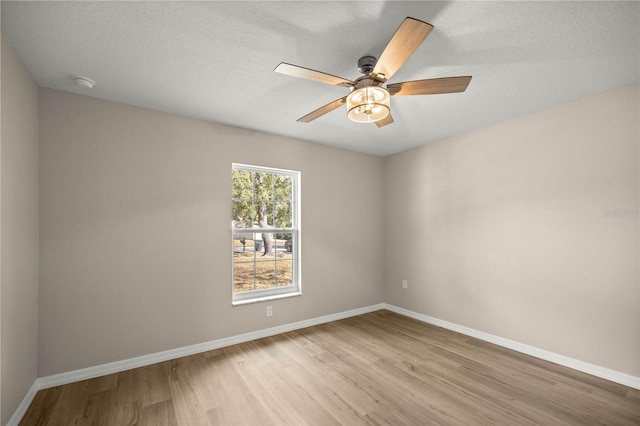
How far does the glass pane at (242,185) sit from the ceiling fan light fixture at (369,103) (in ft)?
6.60

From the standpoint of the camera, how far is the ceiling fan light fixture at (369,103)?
1.91 m

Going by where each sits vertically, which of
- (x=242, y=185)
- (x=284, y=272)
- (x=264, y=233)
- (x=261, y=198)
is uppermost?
(x=242, y=185)

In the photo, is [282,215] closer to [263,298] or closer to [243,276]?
[243,276]

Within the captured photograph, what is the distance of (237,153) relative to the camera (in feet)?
11.6

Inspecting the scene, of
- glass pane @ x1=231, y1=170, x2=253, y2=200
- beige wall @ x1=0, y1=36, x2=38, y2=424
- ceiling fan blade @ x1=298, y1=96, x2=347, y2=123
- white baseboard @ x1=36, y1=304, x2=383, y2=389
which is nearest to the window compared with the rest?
glass pane @ x1=231, y1=170, x2=253, y2=200

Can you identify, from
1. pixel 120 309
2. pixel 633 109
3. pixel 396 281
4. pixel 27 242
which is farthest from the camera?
pixel 396 281

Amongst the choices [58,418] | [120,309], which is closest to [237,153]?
[120,309]

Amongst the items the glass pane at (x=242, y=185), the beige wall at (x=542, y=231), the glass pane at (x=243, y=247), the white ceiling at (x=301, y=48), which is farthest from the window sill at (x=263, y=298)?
the white ceiling at (x=301, y=48)

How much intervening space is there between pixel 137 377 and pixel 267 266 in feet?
5.70

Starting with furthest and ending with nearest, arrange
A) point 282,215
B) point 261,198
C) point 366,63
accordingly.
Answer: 1. point 282,215
2. point 261,198
3. point 366,63

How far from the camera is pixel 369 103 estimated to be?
1.92m

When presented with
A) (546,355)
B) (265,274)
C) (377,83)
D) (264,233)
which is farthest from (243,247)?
(546,355)

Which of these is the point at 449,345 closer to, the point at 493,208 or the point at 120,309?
the point at 493,208

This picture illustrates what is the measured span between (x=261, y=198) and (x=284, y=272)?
1.07m
